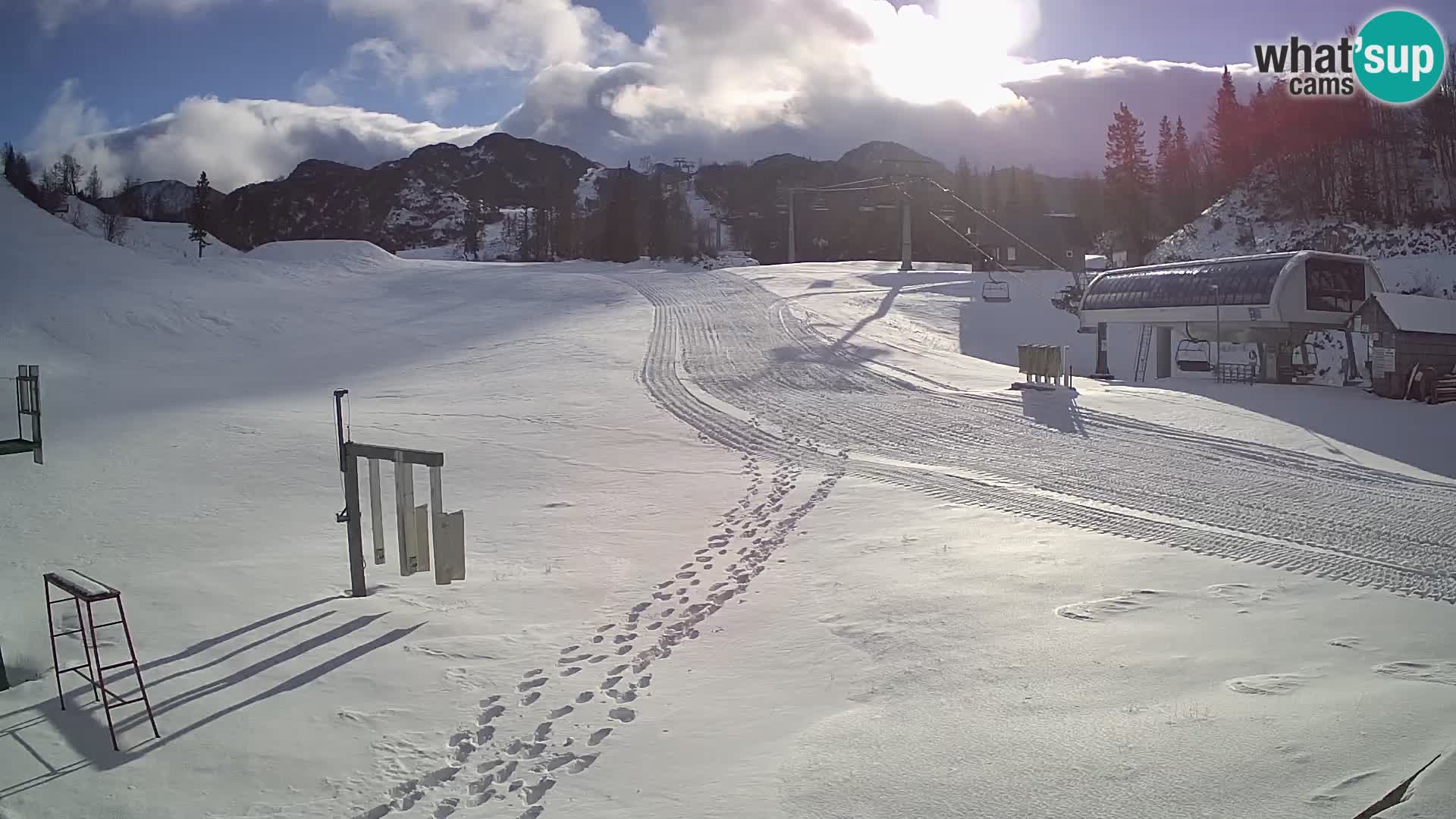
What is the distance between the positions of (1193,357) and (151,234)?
6901 cm

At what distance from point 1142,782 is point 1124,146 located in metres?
79.4

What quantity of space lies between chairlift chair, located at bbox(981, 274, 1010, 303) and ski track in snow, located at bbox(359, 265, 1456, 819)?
17.1m

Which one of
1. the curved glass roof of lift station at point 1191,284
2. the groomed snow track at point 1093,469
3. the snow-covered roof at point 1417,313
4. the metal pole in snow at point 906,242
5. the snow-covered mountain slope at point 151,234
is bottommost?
the groomed snow track at point 1093,469

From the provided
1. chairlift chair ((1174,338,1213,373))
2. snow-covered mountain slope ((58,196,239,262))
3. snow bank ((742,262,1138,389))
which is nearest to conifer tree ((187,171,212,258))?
snow-covered mountain slope ((58,196,239,262))

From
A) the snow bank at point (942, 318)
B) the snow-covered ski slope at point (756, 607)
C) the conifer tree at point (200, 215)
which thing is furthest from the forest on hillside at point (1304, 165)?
the conifer tree at point (200, 215)

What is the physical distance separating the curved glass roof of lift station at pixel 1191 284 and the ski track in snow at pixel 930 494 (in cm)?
1079

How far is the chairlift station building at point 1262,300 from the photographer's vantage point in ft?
89.9

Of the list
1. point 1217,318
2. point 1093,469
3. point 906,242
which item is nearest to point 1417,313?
point 1217,318

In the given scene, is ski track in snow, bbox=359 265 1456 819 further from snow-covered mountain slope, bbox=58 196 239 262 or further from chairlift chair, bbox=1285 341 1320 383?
snow-covered mountain slope, bbox=58 196 239 262

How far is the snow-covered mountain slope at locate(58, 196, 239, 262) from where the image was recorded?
57.8m

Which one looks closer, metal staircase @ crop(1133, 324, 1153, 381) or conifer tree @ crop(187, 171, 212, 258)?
metal staircase @ crop(1133, 324, 1153, 381)

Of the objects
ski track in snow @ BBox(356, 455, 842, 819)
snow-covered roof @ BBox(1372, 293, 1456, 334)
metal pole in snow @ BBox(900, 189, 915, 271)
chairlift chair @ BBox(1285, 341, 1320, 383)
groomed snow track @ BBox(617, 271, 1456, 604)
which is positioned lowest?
ski track in snow @ BBox(356, 455, 842, 819)

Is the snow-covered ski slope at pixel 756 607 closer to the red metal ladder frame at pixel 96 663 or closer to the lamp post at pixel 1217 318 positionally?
the red metal ladder frame at pixel 96 663

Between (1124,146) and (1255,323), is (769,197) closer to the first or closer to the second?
(1124,146)
